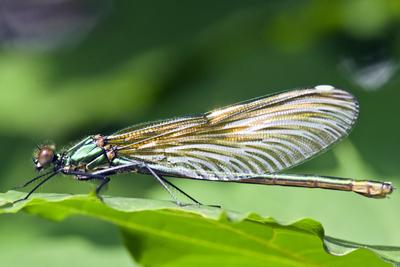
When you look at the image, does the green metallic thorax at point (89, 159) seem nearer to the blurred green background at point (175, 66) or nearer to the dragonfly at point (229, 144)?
the dragonfly at point (229, 144)

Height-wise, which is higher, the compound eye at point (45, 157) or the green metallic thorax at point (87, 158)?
the compound eye at point (45, 157)

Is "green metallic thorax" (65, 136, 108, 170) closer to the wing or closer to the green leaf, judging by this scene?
the wing

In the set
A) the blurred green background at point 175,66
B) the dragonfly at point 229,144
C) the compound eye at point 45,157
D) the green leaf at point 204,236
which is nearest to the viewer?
the green leaf at point 204,236

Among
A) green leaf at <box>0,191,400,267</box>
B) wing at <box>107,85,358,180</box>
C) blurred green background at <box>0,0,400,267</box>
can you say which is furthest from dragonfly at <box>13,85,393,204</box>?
green leaf at <box>0,191,400,267</box>

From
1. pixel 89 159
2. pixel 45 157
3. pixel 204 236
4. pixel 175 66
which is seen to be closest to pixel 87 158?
pixel 89 159

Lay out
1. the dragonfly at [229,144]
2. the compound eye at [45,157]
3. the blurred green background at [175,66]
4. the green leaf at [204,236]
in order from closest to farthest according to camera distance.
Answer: the green leaf at [204,236] → the dragonfly at [229,144] → the compound eye at [45,157] → the blurred green background at [175,66]

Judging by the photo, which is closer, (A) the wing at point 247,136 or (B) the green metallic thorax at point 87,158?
(A) the wing at point 247,136

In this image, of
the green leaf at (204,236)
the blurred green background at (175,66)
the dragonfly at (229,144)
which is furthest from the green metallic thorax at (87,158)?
the green leaf at (204,236)

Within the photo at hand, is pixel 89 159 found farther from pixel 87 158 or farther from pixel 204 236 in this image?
pixel 204 236
